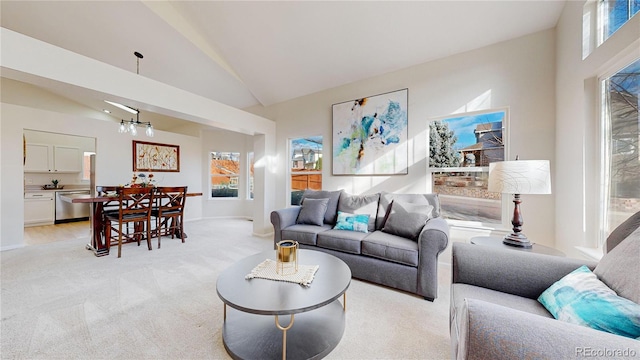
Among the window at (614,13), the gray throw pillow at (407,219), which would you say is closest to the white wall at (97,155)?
the gray throw pillow at (407,219)

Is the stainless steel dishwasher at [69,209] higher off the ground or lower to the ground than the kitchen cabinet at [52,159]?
lower

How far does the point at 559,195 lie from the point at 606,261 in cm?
180

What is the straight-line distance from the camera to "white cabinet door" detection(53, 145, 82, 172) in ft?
18.7

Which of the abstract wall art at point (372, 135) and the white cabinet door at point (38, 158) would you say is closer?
the abstract wall art at point (372, 135)

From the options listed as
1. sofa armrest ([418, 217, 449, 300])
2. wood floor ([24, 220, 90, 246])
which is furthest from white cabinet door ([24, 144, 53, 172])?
sofa armrest ([418, 217, 449, 300])

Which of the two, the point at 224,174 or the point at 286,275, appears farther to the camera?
the point at 224,174

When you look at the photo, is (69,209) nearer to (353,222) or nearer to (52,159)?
(52,159)

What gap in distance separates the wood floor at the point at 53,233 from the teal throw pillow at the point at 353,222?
4.81 meters

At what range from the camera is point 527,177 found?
174 cm

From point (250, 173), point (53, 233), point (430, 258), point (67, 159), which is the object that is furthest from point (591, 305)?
point (67, 159)

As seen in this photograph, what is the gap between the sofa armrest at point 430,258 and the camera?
82.3 inches

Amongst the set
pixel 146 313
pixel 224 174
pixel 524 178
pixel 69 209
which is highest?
pixel 224 174

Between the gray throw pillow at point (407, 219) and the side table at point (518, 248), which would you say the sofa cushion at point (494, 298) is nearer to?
the side table at point (518, 248)

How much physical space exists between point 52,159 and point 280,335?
7.69 meters
